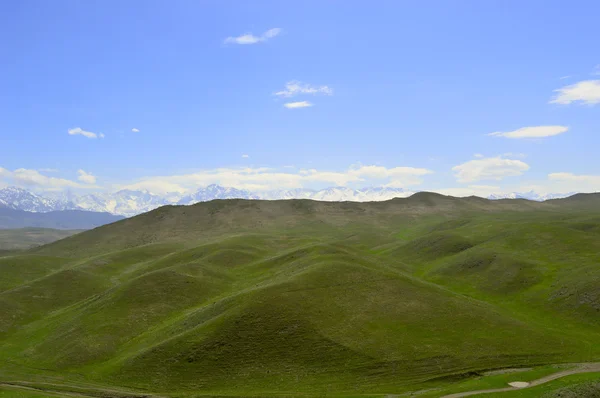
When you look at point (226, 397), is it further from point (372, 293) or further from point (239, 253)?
point (239, 253)

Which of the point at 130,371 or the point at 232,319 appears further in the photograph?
the point at 232,319

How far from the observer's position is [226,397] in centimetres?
5009

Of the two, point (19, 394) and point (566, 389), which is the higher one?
point (566, 389)

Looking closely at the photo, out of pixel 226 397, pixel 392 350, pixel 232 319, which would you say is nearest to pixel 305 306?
pixel 232 319

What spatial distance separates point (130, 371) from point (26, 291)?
6435 cm

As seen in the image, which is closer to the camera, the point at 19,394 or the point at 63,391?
the point at 19,394

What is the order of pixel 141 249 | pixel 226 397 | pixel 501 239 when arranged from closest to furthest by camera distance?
pixel 226 397, pixel 501 239, pixel 141 249

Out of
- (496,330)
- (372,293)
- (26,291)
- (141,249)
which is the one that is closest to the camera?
(496,330)

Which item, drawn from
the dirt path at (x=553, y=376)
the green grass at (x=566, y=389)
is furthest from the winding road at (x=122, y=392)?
the green grass at (x=566, y=389)

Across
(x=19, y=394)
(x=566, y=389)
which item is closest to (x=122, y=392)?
(x=19, y=394)

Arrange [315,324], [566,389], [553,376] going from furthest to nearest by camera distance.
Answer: [315,324]
[553,376]
[566,389]

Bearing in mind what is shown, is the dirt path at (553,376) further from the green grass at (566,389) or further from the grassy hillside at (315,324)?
the grassy hillside at (315,324)

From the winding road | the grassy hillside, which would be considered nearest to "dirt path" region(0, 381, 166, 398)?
the winding road

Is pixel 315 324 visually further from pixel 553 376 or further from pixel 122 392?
pixel 553 376
